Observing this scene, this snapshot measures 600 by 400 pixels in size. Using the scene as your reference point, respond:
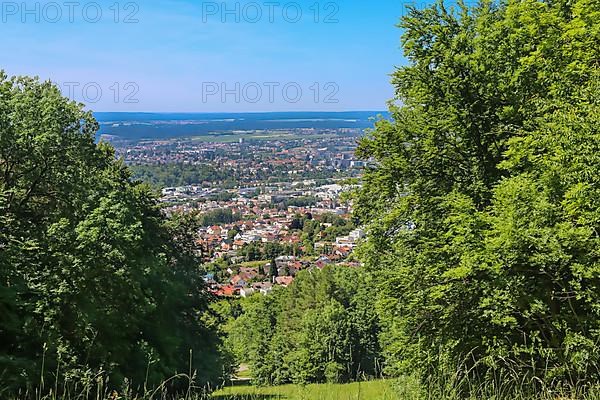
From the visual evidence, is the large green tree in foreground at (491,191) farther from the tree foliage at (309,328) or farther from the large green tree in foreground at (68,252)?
the tree foliage at (309,328)

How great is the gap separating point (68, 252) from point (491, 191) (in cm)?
1006

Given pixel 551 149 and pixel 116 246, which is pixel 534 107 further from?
pixel 116 246

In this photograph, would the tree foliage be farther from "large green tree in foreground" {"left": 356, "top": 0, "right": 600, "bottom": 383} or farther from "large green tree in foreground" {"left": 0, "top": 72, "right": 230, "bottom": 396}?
"large green tree in foreground" {"left": 356, "top": 0, "right": 600, "bottom": 383}

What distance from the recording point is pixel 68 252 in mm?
13664

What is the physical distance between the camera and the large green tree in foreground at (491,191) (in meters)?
8.63

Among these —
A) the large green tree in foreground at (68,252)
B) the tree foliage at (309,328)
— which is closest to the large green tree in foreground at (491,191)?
the large green tree in foreground at (68,252)

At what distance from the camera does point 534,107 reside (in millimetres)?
11305

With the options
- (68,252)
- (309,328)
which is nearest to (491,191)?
(68,252)

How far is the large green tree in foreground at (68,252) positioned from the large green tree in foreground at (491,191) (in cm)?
634

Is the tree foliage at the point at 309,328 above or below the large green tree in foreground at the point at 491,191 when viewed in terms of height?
below

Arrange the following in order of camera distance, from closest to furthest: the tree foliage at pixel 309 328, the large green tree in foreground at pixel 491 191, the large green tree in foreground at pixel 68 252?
the large green tree in foreground at pixel 491 191, the large green tree in foreground at pixel 68 252, the tree foliage at pixel 309 328

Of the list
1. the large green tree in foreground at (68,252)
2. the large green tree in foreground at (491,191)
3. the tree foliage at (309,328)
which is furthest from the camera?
the tree foliage at (309,328)

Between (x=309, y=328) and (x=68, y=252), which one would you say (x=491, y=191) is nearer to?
(x=68, y=252)

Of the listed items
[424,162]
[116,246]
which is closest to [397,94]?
[424,162]
